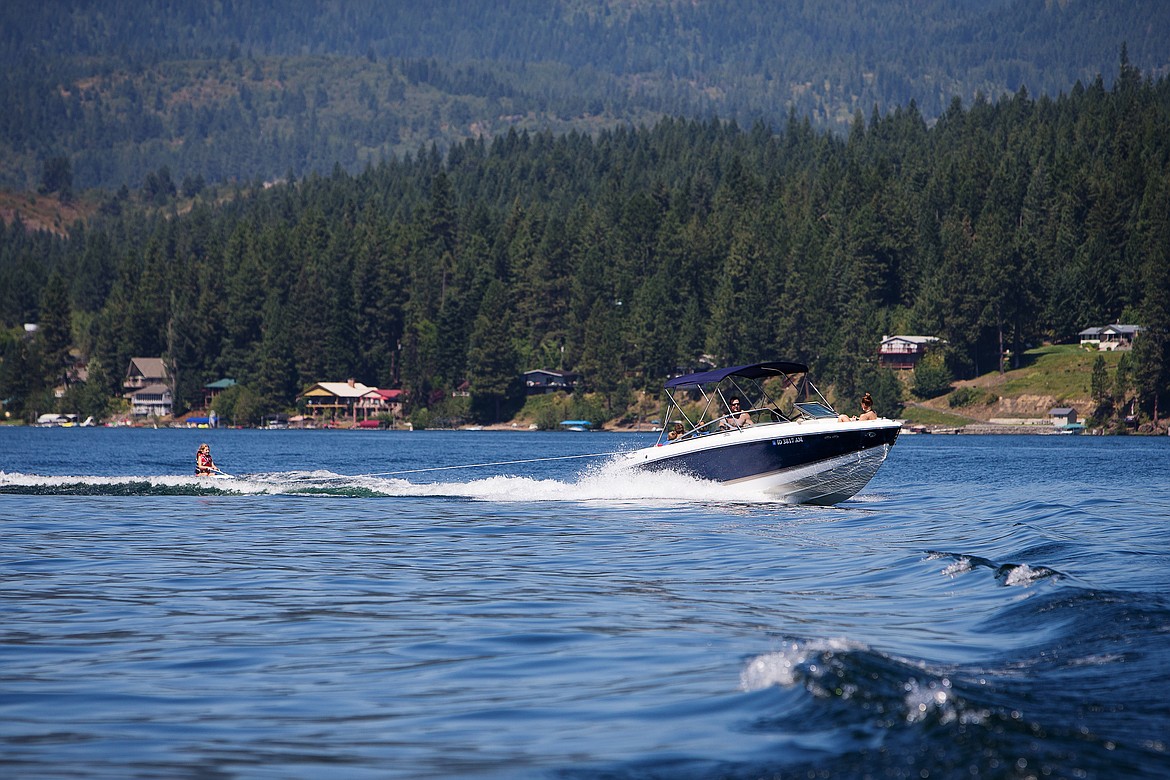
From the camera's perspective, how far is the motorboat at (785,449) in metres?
32.5

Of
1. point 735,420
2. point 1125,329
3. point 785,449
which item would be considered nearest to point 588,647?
point 785,449

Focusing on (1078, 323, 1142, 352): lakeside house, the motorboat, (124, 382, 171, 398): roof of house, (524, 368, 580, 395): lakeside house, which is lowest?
the motorboat

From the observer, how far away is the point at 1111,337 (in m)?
136

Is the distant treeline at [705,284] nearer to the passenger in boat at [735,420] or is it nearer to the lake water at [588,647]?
the passenger in boat at [735,420]

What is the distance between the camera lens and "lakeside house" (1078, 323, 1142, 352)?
438 feet

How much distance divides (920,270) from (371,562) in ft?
471

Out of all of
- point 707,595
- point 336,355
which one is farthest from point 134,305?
point 707,595

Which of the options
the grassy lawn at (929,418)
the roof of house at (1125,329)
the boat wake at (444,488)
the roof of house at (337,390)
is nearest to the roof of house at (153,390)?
the roof of house at (337,390)

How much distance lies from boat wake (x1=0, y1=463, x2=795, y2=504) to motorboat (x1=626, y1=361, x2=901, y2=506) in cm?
51

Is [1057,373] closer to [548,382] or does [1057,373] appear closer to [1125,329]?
[1125,329]

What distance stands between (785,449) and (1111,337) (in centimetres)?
11504

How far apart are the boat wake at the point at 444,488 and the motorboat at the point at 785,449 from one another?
1.68ft

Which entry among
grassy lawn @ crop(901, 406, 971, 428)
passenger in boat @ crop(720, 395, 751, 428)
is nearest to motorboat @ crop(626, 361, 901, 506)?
passenger in boat @ crop(720, 395, 751, 428)

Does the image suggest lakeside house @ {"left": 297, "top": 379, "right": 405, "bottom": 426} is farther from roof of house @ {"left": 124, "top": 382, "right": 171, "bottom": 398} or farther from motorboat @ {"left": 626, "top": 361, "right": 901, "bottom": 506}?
motorboat @ {"left": 626, "top": 361, "right": 901, "bottom": 506}
